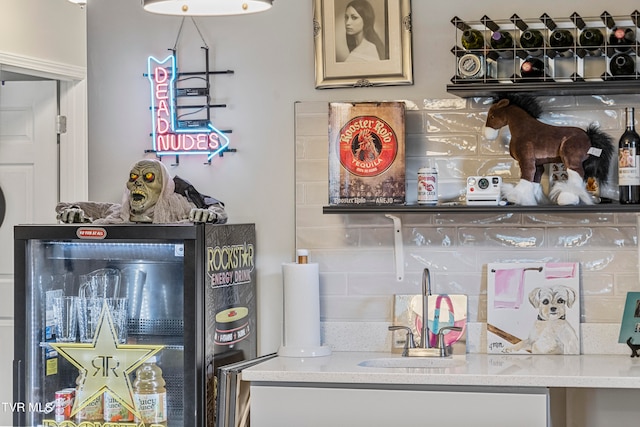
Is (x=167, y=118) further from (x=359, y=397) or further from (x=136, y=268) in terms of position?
(x=359, y=397)

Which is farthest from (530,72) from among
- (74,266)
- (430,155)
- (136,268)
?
(74,266)

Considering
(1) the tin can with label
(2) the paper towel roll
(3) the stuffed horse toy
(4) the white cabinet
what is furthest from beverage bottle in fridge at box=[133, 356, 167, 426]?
(3) the stuffed horse toy

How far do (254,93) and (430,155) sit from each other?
81 cm

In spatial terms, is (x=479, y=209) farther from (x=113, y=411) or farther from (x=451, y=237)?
(x=113, y=411)

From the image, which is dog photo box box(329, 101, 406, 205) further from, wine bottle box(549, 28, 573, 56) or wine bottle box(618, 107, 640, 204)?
wine bottle box(618, 107, 640, 204)

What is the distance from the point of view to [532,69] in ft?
11.1

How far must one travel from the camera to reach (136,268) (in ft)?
11.5

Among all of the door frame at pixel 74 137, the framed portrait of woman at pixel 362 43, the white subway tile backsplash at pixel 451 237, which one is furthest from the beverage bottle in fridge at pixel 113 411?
the framed portrait of woman at pixel 362 43

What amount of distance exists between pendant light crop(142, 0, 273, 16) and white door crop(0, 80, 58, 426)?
133 centimetres

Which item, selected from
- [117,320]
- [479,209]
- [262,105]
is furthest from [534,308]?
[117,320]

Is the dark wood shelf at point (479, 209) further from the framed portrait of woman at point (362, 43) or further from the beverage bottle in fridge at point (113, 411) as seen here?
the beverage bottle in fridge at point (113, 411)

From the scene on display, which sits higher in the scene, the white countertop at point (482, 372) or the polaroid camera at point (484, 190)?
the polaroid camera at point (484, 190)

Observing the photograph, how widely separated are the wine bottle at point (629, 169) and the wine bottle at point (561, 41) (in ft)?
1.31

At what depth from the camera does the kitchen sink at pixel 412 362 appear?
3438mm
